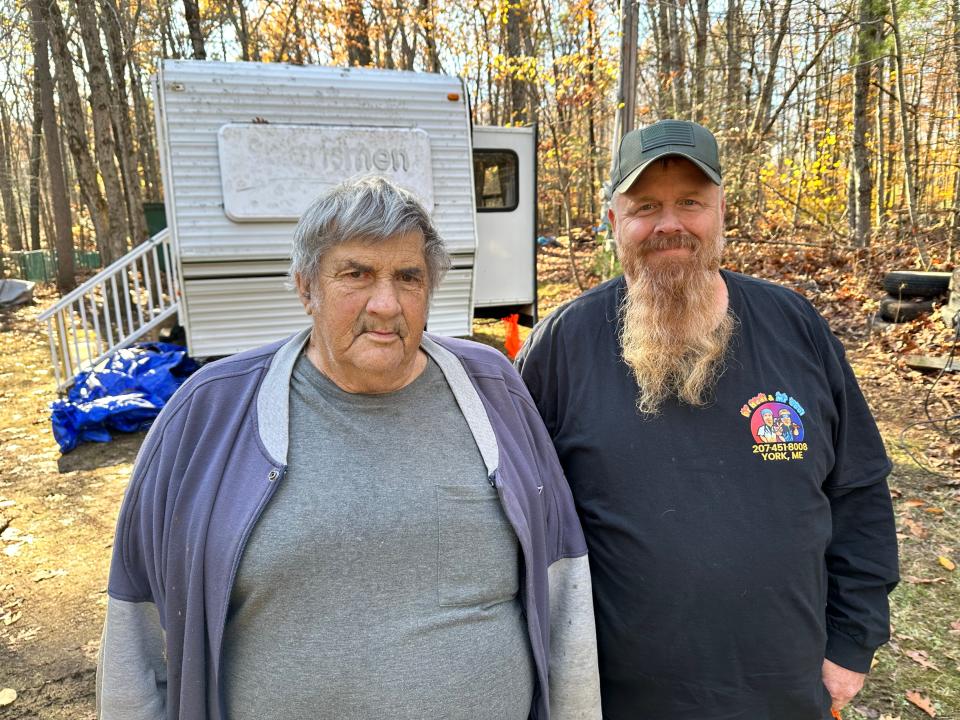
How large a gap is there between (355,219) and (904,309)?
743cm

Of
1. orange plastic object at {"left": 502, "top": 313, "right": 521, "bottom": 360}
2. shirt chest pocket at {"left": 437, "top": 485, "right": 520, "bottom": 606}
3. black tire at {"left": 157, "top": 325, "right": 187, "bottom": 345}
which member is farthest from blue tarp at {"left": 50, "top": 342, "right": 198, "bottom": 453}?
shirt chest pocket at {"left": 437, "top": 485, "right": 520, "bottom": 606}

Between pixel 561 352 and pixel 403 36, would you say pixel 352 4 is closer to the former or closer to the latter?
pixel 403 36

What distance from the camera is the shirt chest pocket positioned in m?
1.50

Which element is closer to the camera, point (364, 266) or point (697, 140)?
point (364, 266)

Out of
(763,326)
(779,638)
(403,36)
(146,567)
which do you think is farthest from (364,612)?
(403,36)

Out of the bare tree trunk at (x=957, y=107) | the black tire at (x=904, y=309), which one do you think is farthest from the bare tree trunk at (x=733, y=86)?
the black tire at (x=904, y=309)

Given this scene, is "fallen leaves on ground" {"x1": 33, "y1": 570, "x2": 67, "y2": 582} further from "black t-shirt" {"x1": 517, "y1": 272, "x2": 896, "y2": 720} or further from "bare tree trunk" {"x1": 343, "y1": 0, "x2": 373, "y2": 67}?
"bare tree trunk" {"x1": 343, "y1": 0, "x2": 373, "y2": 67}

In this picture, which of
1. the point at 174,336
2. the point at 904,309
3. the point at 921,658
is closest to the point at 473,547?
the point at 921,658

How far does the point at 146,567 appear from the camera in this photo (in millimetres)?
1476

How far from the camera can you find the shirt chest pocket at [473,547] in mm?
1497

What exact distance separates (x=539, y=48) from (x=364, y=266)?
17.5 metres

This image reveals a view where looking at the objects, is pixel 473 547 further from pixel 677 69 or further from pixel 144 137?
pixel 144 137

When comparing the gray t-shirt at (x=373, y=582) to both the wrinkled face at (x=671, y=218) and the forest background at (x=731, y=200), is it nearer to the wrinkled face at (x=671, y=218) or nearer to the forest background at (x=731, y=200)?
the wrinkled face at (x=671, y=218)

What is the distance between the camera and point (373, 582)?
1440 millimetres
